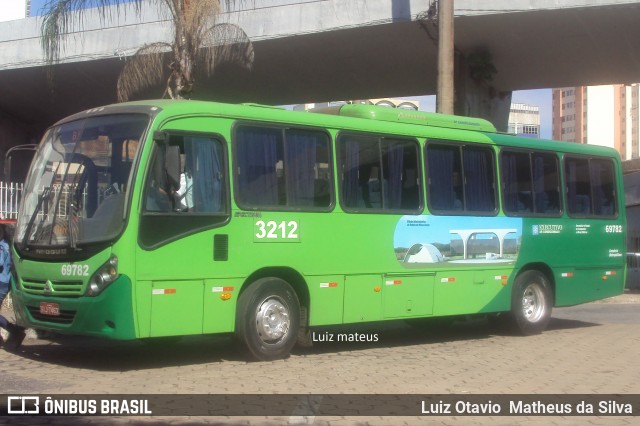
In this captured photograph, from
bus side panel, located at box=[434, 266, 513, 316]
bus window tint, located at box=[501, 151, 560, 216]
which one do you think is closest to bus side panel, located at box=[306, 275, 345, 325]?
bus side panel, located at box=[434, 266, 513, 316]

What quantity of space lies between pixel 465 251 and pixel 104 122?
583 centimetres

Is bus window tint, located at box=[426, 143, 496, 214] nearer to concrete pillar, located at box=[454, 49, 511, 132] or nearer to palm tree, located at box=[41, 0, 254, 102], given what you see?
palm tree, located at box=[41, 0, 254, 102]

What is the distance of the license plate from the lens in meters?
9.79

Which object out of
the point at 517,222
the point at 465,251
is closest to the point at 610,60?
the point at 517,222

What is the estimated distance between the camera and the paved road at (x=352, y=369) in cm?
866

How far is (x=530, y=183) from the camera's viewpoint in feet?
47.9

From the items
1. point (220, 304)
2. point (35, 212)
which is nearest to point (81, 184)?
point (35, 212)

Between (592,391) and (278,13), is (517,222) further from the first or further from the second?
(278,13)

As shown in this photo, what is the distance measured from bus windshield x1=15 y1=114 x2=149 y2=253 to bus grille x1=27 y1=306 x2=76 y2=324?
73cm

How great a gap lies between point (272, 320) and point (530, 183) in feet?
19.5

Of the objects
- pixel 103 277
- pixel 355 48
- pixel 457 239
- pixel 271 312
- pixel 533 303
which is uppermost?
pixel 355 48

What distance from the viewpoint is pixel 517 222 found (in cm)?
1416

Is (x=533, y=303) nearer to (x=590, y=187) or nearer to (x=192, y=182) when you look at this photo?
(x=590, y=187)

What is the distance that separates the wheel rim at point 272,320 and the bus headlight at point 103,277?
6.65 ft
